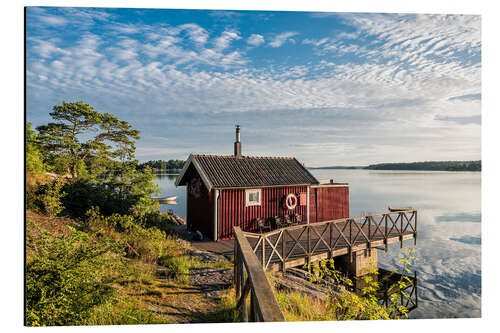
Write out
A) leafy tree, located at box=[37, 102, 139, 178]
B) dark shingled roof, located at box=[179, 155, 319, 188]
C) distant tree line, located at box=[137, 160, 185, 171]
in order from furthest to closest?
1. distant tree line, located at box=[137, 160, 185, 171]
2. dark shingled roof, located at box=[179, 155, 319, 188]
3. leafy tree, located at box=[37, 102, 139, 178]

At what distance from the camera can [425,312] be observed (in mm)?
7676

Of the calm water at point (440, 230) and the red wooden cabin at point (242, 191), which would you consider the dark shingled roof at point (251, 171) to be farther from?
the calm water at point (440, 230)

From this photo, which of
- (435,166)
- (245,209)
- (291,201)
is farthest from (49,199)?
(435,166)

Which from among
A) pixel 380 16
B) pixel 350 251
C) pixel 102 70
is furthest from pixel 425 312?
pixel 102 70

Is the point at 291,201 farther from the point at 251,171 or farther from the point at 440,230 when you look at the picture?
the point at 440,230

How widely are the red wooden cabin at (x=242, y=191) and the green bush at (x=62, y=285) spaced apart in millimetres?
4982

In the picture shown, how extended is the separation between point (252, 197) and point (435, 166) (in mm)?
5123

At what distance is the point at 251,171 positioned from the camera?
31.7ft

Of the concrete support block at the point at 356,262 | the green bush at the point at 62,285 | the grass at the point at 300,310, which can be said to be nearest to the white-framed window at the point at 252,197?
the concrete support block at the point at 356,262

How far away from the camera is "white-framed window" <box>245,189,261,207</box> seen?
360 inches

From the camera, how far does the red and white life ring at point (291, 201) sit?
988cm

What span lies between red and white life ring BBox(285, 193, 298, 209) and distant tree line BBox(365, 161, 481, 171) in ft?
10.4

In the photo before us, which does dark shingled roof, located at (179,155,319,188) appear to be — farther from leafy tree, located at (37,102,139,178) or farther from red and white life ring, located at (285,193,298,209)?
leafy tree, located at (37,102,139,178)

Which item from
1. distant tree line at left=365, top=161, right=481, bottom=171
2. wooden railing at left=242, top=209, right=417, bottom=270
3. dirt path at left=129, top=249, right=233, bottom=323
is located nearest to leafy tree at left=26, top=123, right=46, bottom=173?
dirt path at left=129, top=249, right=233, bottom=323
